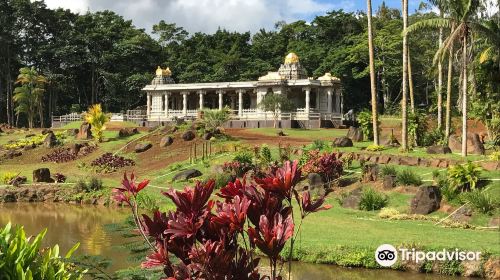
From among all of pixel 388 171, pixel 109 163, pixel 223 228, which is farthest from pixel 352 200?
pixel 109 163

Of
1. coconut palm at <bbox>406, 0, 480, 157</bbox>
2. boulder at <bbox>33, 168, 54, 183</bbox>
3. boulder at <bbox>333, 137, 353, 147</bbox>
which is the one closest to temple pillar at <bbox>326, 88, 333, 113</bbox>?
boulder at <bbox>333, 137, 353, 147</bbox>

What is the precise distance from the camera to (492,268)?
10562mm

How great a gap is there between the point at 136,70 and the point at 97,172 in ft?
116

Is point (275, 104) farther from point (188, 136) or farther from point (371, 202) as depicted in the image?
point (371, 202)

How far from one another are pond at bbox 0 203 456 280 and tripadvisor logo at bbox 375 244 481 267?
0.92ft

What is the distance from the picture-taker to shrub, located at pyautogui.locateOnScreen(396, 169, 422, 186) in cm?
1784

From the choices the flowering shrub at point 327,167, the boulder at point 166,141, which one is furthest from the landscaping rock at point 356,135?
the boulder at point 166,141

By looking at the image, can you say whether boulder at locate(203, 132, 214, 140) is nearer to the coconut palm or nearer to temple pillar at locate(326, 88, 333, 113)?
the coconut palm

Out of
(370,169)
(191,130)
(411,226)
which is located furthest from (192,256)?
(191,130)

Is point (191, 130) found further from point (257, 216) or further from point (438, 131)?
point (257, 216)

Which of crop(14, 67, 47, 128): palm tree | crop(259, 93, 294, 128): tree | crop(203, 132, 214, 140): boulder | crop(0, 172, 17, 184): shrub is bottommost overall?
crop(0, 172, 17, 184): shrub

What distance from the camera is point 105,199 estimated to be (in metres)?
23.3

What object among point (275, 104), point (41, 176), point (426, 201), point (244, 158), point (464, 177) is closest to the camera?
point (426, 201)

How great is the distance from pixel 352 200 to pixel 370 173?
6.90 feet
